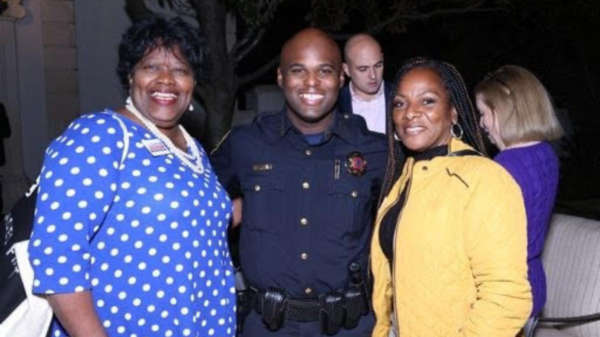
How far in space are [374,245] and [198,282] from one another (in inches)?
28.2

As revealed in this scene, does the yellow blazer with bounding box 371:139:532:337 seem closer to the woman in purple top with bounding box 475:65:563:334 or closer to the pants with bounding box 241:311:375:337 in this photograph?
the pants with bounding box 241:311:375:337

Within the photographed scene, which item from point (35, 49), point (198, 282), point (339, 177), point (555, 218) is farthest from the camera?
point (35, 49)

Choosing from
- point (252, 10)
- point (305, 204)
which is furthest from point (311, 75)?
point (252, 10)

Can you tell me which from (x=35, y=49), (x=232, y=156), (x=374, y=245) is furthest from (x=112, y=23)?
(x=374, y=245)

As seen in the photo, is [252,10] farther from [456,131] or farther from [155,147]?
[155,147]

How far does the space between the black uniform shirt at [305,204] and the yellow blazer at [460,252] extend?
50 cm

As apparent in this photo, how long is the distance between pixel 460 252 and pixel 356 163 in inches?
33.2

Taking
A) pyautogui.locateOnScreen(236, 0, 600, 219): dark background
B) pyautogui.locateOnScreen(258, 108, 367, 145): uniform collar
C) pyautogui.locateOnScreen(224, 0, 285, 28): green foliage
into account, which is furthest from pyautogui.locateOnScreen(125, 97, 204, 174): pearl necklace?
pyautogui.locateOnScreen(236, 0, 600, 219): dark background

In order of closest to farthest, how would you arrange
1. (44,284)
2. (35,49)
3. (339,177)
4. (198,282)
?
(44,284) < (198,282) < (339,177) < (35,49)

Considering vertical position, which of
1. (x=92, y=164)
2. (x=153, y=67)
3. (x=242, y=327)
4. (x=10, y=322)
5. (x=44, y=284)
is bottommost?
(x=242, y=327)

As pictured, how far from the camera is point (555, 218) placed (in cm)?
427

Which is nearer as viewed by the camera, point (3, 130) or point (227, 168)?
point (227, 168)

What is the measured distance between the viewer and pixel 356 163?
279cm

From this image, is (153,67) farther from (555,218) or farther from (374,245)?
(555,218)
